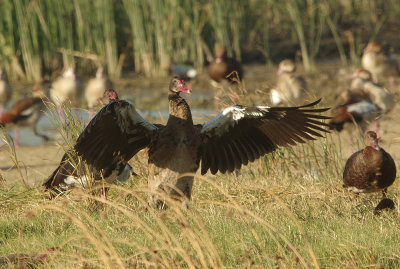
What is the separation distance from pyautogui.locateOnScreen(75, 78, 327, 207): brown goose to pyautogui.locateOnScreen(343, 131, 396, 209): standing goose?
528 millimetres

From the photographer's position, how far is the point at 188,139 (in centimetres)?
557

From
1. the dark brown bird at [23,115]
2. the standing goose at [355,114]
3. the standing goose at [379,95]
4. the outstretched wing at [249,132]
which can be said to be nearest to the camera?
the outstretched wing at [249,132]

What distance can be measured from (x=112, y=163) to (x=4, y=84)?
27.1 ft

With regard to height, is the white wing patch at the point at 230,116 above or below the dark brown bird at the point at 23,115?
below

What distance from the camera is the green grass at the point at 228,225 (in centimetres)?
353

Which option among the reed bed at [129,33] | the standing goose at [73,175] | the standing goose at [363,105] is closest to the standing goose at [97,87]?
the reed bed at [129,33]

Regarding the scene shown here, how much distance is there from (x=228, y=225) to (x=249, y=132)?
109cm

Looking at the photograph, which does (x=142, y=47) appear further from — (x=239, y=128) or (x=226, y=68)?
(x=239, y=128)

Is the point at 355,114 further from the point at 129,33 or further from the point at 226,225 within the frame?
the point at 129,33

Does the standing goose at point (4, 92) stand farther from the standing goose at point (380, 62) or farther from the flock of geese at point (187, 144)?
the flock of geese at point (187, 144)

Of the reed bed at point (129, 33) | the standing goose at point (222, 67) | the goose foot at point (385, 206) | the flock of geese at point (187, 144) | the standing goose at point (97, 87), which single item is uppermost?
the reed bed at point (129, 33)

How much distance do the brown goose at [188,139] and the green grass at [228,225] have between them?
29cm

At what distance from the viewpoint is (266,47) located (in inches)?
627

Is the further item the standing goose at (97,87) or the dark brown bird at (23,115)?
the standing goose at (97,87)
